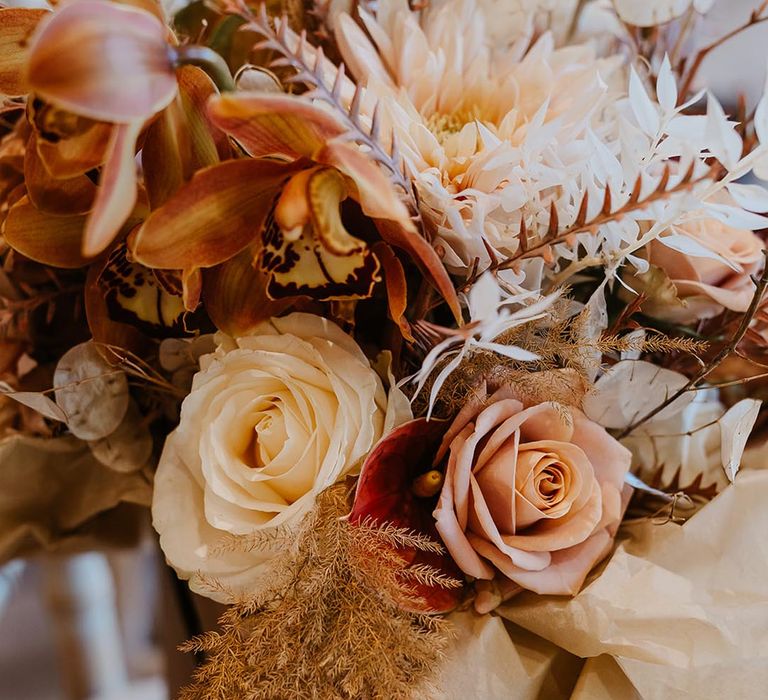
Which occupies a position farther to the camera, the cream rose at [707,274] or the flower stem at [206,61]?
the cream rose at [707,274]

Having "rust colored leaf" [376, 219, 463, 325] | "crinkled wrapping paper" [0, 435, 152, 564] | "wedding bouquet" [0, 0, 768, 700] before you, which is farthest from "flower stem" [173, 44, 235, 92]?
"crinkled wrapping paper" [0, 435, 152, 564]

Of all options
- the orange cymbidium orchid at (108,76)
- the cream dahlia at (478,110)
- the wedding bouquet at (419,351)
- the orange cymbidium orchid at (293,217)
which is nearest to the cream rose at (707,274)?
the wedding bouquet at (419,351)

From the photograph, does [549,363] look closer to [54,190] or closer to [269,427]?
[269,427]

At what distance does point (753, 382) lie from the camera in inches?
23.5

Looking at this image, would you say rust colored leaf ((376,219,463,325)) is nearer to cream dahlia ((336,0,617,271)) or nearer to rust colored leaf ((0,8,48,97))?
cream dahlia ((336,0,617,271))

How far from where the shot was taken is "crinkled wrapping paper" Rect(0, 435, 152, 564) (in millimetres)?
588

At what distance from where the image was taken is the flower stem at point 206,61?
0.34m

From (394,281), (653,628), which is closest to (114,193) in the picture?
(394,281)

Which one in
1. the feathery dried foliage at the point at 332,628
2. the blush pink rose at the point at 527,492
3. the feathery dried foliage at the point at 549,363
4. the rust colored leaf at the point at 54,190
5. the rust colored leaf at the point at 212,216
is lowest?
the feathery dried foliage at the point at 332,628

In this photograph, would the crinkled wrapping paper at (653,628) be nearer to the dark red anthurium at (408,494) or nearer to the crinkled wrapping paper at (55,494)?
the dark red anthurium at (408,494)

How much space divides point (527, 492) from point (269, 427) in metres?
0.16

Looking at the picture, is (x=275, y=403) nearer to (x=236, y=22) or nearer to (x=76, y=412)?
(x=76, y=412)

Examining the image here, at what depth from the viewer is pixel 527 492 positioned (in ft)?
1.45

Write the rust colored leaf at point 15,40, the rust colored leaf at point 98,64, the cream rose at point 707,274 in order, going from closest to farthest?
the rust colored leaf at point 98,64 → the rust colored leaf at point 15,40 → the cream rose at point 707,274
